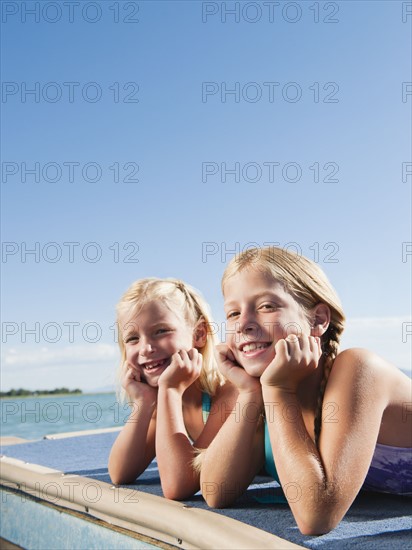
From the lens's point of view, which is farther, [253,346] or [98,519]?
[98,519]

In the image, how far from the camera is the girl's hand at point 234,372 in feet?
4.44

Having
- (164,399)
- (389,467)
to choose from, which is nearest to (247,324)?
(164,399)

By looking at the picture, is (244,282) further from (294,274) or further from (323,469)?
(323,469)

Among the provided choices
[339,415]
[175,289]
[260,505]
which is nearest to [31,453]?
[175,289]

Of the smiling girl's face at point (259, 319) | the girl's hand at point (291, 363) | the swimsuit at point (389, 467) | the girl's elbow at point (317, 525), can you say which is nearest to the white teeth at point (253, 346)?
the smiling girl's face at point (259, 319)

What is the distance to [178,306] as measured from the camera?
72.4 inches

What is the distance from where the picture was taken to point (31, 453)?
9.10ft

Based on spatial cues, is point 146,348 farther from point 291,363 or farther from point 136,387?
point 291,363

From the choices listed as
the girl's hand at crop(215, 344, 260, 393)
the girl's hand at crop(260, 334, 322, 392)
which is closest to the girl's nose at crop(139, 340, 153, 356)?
the girl's hand at crop(215, 344, 260, 393)

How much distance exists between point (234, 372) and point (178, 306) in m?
0.49

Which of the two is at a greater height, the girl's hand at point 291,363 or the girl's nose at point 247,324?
the girl's nose at point 247,324

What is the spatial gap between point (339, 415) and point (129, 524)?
68 centimetres

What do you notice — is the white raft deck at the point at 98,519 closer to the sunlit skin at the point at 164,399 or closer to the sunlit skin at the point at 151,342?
the sunlit skin at the point at 164,399

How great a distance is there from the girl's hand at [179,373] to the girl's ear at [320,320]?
383 mm
